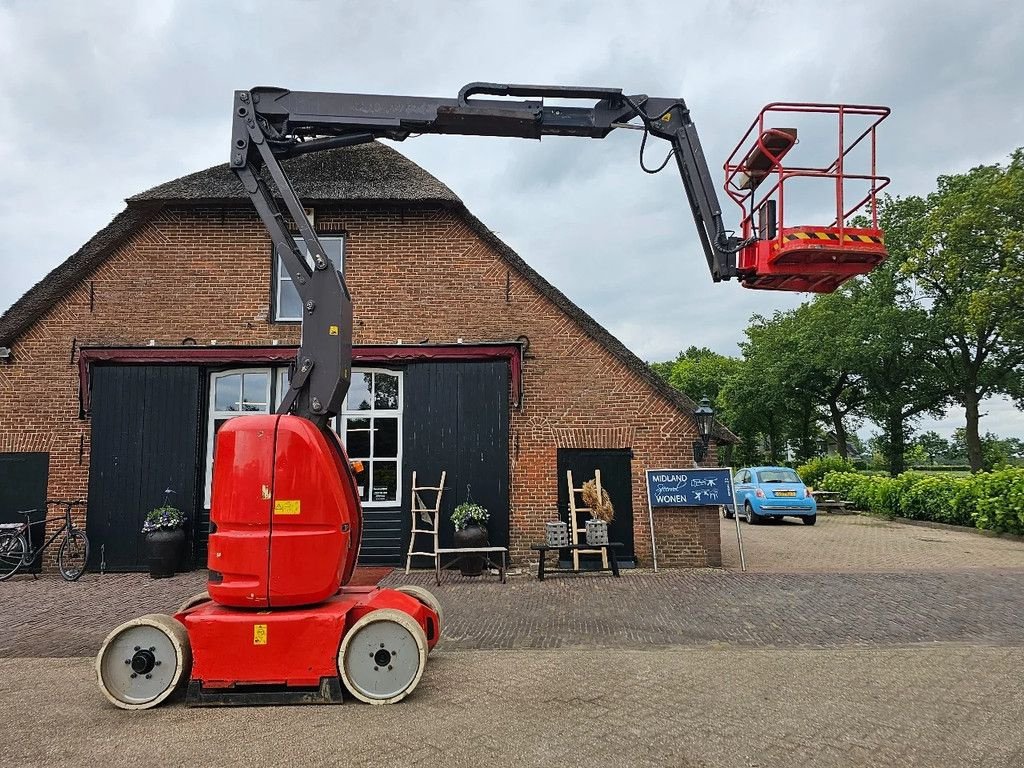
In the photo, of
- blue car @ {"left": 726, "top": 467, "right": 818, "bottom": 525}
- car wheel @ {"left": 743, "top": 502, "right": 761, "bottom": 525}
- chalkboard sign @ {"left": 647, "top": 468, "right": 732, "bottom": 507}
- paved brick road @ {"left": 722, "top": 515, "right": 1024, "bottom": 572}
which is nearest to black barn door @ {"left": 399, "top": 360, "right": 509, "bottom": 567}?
chalkboard sign @ {"left": 647, "top": 468, "right": 732, "bottom": 507}

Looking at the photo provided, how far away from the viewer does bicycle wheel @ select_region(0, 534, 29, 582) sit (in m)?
9.90

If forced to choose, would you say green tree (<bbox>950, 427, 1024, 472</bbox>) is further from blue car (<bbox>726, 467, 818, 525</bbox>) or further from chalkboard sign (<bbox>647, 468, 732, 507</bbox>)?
chalkboard sign (<bbox>647, 468, 732, 507</bbox>)

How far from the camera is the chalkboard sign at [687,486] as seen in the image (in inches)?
395

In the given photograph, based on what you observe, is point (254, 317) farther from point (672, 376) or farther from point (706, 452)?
point (672, 376)

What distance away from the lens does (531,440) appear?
10344 mm

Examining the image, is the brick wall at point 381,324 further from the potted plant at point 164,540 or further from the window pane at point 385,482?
the window pane at point 385,482

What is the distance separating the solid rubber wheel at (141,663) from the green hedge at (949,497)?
611 inches

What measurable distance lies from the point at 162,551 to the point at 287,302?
416 centimetres

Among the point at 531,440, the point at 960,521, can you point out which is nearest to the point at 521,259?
the point at 531,440

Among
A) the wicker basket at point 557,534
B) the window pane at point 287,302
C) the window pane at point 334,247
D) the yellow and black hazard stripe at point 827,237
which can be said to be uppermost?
the window pane at point 334,247

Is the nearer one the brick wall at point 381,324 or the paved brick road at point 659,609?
the paved brick road at point 659,609

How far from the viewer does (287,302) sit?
35.7ft

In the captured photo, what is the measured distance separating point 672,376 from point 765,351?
30.7m

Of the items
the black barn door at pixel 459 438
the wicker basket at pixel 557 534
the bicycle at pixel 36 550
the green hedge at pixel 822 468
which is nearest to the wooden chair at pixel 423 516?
the black barn door at pixel 459 438
